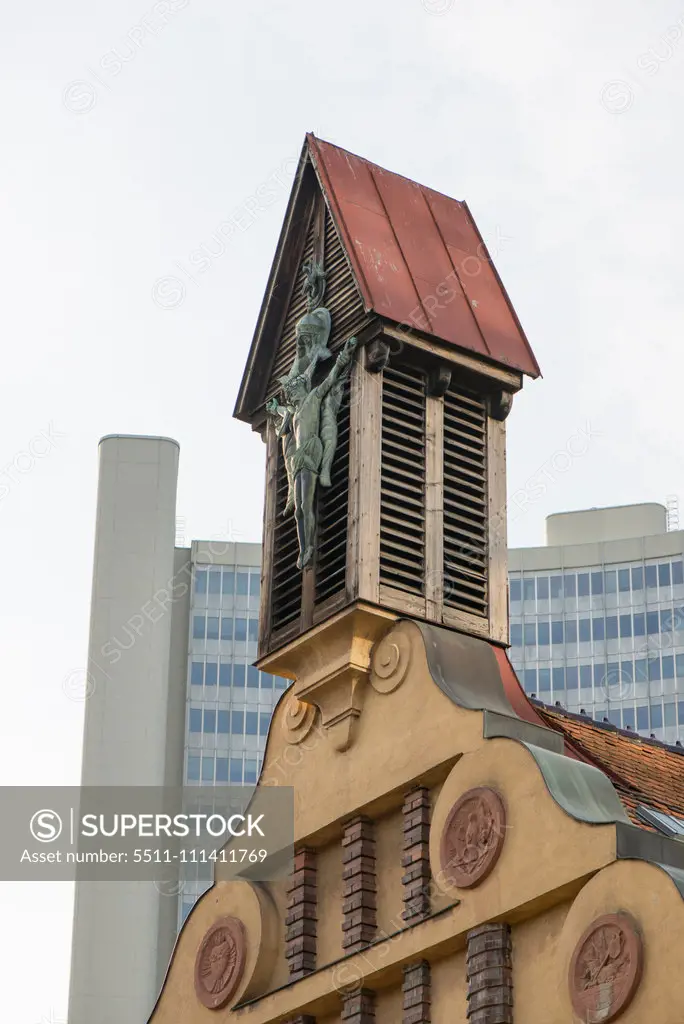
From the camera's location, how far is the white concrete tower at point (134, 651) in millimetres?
130625

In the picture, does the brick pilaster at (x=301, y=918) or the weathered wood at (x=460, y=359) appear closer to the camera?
the brick pilaster at (x=301, y=918)

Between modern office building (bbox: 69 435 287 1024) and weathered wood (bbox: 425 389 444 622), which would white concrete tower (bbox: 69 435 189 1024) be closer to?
modern office building (bbox: 69 435 287 1024)

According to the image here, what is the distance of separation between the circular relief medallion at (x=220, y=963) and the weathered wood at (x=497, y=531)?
23.0 ft

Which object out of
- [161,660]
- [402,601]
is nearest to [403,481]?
[402,601]

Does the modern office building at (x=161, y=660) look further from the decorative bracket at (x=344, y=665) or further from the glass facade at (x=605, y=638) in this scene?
the decorative bracket at (x=344, y=665)

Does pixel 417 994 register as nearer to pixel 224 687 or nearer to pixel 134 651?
pixel 224 687

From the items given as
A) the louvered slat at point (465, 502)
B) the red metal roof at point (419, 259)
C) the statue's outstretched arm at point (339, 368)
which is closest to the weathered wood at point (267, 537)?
the statue's outstretched arm at point (339, 368)

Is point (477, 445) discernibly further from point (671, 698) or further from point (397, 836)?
point (671, 698)

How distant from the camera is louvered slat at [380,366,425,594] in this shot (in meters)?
33.4

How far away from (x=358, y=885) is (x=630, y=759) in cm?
649

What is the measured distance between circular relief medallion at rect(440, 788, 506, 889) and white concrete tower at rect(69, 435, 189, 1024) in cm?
10254

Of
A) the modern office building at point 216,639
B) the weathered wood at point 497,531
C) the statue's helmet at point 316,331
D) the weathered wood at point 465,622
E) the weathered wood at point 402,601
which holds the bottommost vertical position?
the weathered wood at point 465,622

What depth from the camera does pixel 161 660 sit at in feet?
452

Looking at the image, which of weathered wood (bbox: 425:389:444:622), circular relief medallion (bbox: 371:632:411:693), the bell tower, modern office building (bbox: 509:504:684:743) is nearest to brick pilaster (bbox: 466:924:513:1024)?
circular relief medallion (bbox: 371:632:411:693)
